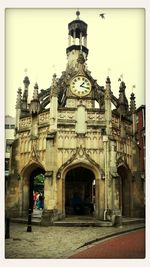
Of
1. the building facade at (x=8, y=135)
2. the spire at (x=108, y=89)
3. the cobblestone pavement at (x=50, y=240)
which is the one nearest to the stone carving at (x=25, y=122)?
the building facade at (x=8, y=135)

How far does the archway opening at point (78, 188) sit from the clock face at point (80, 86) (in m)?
5.94

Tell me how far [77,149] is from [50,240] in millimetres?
7248

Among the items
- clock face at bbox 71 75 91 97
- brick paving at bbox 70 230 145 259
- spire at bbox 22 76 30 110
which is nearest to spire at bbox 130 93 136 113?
clock face at bbox 71 75 91 97

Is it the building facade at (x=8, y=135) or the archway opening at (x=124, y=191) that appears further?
the archway opening at (x=124, y=191)

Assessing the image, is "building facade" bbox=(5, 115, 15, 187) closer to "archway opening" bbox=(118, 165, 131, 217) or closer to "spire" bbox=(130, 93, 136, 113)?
"archway opening" bbox=(118, 165, 131, 217)

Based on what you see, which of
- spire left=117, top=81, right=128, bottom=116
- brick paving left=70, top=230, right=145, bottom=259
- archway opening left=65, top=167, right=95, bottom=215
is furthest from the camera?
archway opening left=65, top=167, right=95, bottom=215

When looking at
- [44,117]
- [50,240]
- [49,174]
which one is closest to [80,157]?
[49,174]

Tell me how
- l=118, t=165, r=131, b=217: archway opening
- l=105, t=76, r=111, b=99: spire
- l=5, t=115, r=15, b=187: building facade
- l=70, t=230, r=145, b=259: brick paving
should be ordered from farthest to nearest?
1. l=118, t=165, r=131, b=217: archway opening
2. l=105, t=76, r=111, b=99: spire
3. l=5, t=115, r=15, b=187: building facade
4. l=70, t=230, r=145, b=259: brick paving

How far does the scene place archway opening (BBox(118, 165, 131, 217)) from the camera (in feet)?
70.1

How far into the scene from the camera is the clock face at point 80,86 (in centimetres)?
2063

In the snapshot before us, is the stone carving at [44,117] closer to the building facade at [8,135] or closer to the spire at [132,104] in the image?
the building facade at [8,135]

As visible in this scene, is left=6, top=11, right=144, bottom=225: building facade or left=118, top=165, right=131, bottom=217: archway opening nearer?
left=6, top=11, right=144, bottom=225: building facade
